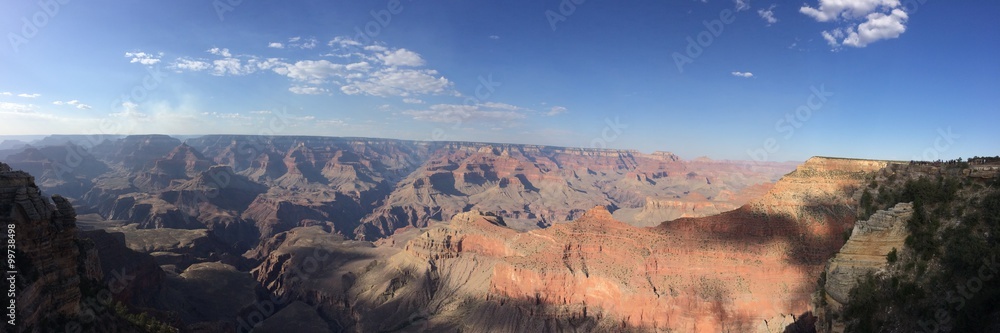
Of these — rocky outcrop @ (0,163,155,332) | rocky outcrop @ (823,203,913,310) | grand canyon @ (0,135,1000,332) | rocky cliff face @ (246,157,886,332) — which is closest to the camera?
rocky outcrop @ (0,163,155,332)

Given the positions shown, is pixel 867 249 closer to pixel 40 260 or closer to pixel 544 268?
pixel 40 260

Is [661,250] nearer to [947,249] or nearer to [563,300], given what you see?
[563,300]

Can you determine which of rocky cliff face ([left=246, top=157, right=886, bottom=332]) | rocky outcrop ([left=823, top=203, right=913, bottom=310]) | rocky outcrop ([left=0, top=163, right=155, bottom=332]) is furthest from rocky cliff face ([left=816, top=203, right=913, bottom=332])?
rocky outcrop ([left=0, top=163, right=155, bottom=332])

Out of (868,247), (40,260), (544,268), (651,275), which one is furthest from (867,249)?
(544,268)

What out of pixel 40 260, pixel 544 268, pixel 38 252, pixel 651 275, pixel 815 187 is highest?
pixel 815 187

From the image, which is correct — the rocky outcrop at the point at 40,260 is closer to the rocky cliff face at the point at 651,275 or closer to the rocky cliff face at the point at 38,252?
the rocky cliff face at the point at 38,252

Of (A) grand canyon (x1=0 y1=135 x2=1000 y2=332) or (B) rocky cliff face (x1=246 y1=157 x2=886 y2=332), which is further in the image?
(B) rocky cliff face (x1=246 y1=157 x2=886 y2=332)

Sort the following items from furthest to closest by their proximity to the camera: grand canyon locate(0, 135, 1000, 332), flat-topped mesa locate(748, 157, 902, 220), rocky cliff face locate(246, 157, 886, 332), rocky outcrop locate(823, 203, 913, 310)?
flat-topped mesa locate(748, 157, 902, 220), rocky cliff face locate(246, 157, 886, 332), rocky outcrop locate(823, 203, 913, 310), grand canyon locate(0, 135, 1000, 332)

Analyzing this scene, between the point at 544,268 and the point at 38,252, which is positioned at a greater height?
the point at 38,252

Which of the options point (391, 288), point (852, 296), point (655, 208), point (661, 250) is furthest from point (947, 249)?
point (655, 208)

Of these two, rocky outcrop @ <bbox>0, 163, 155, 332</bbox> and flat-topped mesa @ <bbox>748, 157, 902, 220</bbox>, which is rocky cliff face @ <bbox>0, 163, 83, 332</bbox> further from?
flat-topped mesa @ <bbox>748, 157, 902, 220</bbox>

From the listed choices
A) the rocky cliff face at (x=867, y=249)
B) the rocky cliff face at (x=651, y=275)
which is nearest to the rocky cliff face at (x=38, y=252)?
the rocky cliff face at (x=867, y=249)
